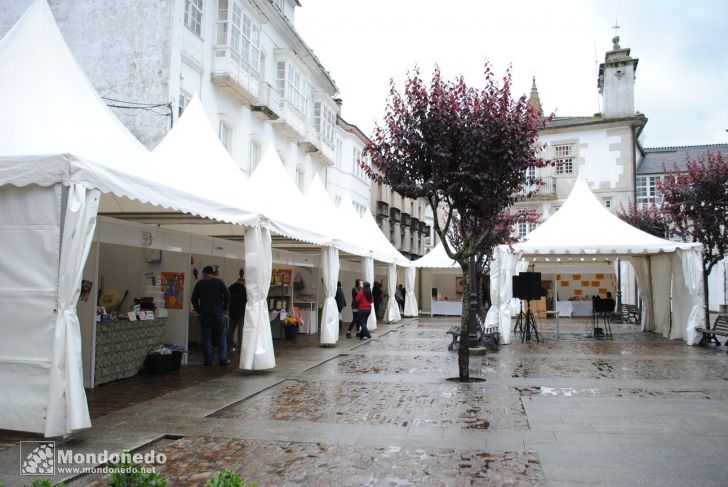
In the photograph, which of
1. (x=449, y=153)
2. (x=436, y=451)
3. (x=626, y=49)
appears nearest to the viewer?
(x=436, y=451)

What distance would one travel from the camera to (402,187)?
35.8 feet

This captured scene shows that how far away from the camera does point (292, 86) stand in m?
25.2

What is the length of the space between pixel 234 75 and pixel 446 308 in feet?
56.5

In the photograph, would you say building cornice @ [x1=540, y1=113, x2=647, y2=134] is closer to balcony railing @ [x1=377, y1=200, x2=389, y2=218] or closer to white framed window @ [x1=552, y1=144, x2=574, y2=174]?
white framed window @ [x1=552, y1=144, x2=574, y2=174]

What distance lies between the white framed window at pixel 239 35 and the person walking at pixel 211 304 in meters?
10.3

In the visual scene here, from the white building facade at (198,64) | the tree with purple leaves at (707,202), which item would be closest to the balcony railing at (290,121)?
the white building facade at (198,64)

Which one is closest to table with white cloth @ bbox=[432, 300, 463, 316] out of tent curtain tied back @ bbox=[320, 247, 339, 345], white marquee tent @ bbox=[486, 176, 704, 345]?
white marquee tent @ bbox=[486, 176, 704, 345]

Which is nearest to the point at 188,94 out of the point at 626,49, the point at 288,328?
the point at 288,328

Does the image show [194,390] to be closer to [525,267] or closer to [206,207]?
[206,207]

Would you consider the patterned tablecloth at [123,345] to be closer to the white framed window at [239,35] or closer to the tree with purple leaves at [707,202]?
the white framed window at [239,35]

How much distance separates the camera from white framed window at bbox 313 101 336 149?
29281 mm

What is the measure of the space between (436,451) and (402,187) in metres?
5.83

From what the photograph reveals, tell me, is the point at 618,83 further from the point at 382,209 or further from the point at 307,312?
the point at 307,312

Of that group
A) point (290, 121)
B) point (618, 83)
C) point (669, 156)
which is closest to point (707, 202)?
point (290, 121)
